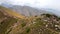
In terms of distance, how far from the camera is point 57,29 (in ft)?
108

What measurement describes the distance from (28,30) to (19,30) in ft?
9.02

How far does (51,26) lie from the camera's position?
33.6 meters

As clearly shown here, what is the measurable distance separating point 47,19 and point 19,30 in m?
5.49

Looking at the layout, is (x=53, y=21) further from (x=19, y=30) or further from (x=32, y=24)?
(x=19, y=30)

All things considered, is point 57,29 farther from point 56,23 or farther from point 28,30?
point 28,30

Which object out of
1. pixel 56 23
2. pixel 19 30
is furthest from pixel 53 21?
pixel 19 30

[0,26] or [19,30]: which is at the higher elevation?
[19,30]

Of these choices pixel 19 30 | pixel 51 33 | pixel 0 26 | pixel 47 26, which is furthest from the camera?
pixel 0 26

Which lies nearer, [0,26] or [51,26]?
[51,26]

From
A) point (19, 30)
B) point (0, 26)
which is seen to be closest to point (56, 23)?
point (19, 30)

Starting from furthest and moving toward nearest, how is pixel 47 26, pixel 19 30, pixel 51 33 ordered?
1. pixel 19 30
2. pixel 47 26
3. pixel 51 33

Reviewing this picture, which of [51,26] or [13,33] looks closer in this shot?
[51,26]

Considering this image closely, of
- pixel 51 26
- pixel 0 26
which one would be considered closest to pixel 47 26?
pixel 51 26

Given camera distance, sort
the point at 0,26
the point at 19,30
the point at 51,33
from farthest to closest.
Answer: the point at 0,26 < the point at 19,30 < the point at 51,33
